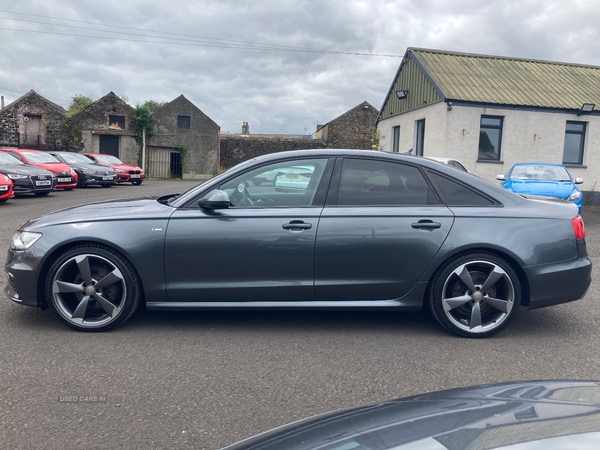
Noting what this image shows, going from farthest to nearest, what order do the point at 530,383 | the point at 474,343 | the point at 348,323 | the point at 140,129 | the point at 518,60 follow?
the point at 140,129, the point at 518,60, the point at 348,323, the point at 474,343, the point at 530,383

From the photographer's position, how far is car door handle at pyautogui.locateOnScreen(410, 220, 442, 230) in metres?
4.27

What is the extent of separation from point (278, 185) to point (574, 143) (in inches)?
708

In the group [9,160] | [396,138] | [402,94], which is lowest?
[9,160]

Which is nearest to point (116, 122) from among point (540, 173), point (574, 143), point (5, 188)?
point (5, 188)

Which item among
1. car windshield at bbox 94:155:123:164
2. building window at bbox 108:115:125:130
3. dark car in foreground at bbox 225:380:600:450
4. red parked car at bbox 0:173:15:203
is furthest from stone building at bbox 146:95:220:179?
dark car in foreground at bbox 225:380:600:450

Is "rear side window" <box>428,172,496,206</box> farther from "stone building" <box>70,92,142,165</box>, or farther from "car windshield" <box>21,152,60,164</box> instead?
"stone building" <box>70,92,142,165</box>

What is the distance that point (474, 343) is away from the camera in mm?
4254

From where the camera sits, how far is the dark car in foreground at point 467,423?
148cm

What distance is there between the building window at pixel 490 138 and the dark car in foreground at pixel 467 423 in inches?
703

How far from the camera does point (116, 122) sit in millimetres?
37469

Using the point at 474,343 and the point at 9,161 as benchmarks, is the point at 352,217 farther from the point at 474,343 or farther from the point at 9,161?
the point at 9,161

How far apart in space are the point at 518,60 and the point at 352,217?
20.0 metres

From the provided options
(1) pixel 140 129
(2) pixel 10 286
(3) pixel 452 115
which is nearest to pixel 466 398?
(2) pixel 10 286

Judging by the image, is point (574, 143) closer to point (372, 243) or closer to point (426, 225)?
point (426, 225)
